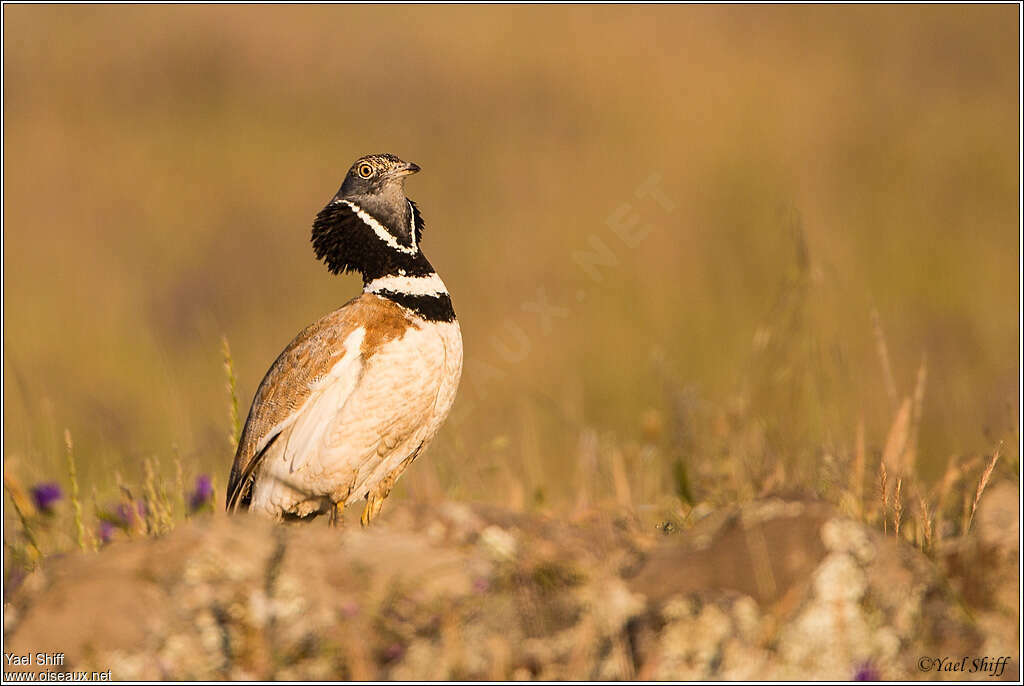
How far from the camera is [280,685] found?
358 cm

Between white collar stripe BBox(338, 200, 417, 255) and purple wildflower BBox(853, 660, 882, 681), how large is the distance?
319cm

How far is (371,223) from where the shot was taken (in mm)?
6117

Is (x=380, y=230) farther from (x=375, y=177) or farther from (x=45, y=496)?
(x=45, y=496)

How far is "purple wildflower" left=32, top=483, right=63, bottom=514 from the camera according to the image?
5777mm

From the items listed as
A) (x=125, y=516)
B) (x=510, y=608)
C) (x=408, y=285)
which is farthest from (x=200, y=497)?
(x=510, y=608)

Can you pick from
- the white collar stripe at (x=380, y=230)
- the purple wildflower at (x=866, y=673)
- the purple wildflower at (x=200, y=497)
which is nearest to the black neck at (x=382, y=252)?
the white collar stripe at (x=380, y=230)

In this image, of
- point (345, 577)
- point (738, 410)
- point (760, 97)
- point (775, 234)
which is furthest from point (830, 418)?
point (760, 97)

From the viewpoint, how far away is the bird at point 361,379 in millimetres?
5566

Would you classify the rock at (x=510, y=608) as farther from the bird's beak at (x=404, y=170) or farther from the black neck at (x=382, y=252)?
the bird's beak at (x=404, y=170)

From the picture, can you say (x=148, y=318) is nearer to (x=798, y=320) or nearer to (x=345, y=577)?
(x=798, y=320)

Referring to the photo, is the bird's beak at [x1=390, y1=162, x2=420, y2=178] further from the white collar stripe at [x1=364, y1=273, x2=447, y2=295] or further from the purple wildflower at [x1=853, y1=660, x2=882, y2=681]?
the purple wildflower at [x1=853, y1=660, x2=882, y2=681]

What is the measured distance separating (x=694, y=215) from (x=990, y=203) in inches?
141

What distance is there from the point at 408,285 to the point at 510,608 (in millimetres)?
2410

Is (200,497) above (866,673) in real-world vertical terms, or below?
below
